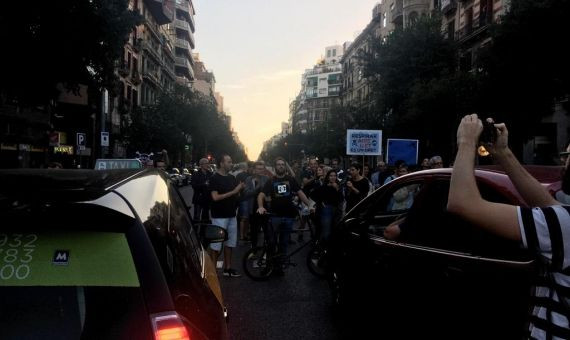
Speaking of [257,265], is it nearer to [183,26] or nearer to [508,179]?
[508,179]

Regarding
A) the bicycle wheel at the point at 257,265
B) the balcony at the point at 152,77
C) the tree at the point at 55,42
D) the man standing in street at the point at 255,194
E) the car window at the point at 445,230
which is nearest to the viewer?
the car window at the point at 445,230

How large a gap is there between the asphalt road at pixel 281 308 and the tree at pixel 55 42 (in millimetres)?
6199

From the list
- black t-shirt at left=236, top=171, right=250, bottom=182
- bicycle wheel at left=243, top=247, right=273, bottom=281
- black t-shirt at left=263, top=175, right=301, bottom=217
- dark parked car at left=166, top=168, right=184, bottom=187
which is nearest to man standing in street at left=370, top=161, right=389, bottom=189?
black t-shirt at left=236, top=171, right=250, bottom=182

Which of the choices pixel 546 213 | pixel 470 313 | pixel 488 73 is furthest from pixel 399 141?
pixel 546 213

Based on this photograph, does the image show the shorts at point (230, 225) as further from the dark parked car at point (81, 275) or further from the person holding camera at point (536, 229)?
the person holding camera at point (536, 229)

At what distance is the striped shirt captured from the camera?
66.6 inches

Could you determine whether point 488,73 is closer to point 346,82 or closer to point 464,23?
point 464,23

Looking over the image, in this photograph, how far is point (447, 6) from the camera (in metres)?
38.4

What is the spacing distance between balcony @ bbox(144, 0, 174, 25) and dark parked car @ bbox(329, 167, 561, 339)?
56.1 metres

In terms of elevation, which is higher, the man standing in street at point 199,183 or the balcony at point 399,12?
the balcony at point 399,12

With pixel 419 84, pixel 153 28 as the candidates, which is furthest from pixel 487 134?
pixel 153 28

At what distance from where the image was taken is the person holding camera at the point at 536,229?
1.70 metres

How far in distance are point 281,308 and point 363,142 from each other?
16.0 meters

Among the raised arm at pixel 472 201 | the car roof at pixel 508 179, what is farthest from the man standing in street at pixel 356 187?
the raised arm at pixel 472 201
